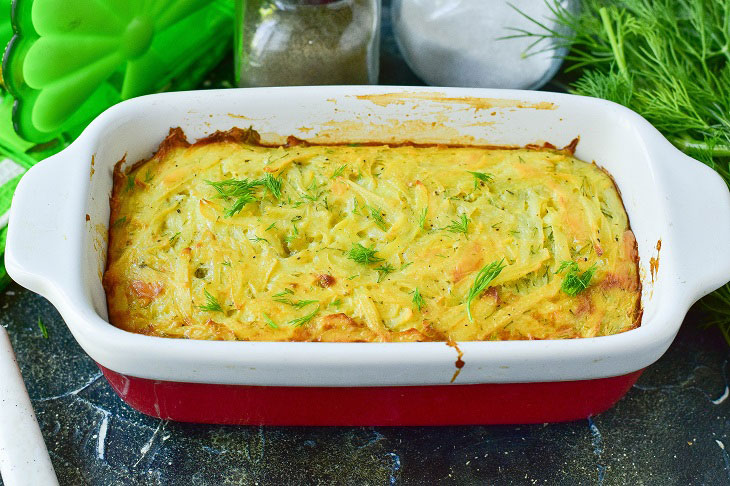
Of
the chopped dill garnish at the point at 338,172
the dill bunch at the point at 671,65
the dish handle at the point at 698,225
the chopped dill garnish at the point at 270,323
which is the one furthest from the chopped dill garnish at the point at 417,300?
the dill bunch at the point at 671,65

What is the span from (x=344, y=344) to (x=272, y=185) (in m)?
0.64

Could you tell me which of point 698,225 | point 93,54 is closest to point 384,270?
point 698,225

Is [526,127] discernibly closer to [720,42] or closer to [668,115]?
[668,115]

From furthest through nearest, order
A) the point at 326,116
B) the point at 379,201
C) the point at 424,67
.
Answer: the point at 424,67, the point at 326,116, the point at 379,201

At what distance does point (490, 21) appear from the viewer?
2594mm

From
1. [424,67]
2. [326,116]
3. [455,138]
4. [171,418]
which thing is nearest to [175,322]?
[171,418]

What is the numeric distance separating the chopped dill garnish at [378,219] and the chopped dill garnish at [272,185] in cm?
27

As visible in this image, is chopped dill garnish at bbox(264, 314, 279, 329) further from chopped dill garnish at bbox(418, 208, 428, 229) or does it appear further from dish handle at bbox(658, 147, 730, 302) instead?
dish handle at bbox(658, 147, 730, 302)

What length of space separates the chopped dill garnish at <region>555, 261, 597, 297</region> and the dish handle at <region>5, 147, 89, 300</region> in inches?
46.9

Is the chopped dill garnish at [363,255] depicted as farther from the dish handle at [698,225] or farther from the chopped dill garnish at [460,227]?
the dish handle at [698,225]

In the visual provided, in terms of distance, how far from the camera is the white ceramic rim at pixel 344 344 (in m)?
1.57

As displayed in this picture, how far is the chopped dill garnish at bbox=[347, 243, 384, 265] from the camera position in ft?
6.31

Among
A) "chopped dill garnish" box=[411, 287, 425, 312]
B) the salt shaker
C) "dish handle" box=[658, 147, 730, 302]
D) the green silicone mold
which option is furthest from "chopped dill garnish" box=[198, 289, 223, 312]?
the salt shaker

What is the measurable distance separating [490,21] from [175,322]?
5.04 feet
